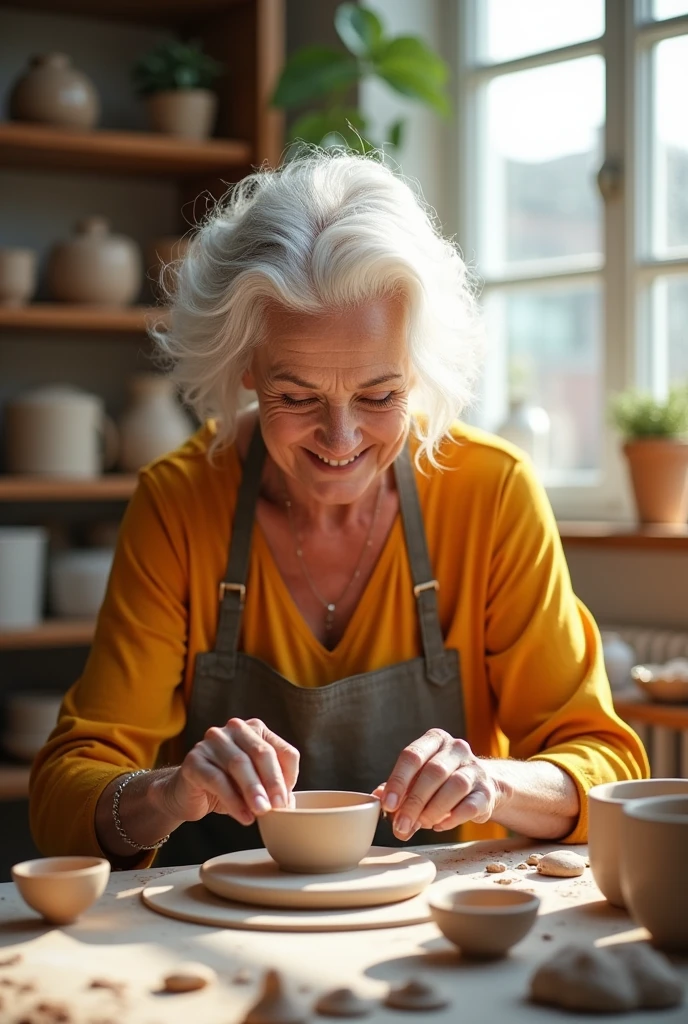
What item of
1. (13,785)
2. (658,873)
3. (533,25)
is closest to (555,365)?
(533,25)

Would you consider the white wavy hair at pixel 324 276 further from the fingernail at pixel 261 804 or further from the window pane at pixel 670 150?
the window pane at pixel 670 150

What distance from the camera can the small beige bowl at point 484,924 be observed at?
1.02 metres

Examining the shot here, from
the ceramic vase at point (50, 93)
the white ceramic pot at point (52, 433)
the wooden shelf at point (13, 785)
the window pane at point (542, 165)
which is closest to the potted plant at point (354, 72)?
the window pane at point (542, 165)

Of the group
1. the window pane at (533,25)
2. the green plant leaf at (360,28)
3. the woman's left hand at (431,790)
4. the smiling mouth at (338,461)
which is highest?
the window pane at (533,25)

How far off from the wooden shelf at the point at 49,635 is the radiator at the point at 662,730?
1.27 meters

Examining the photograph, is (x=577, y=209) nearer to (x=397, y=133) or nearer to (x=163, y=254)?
(x=397, y=133)

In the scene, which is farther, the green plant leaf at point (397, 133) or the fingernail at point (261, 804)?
the green plant leaf at point (397, 133)

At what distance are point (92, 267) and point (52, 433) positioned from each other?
430 mm

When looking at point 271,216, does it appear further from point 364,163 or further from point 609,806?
point 609,806

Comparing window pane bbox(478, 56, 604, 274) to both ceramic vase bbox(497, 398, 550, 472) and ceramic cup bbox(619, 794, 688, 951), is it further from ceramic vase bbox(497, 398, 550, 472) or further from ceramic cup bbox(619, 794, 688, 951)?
ceramic cup bbox(619, 794, 688, 951)

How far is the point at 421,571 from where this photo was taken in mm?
1883

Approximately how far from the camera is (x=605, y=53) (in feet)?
10.9

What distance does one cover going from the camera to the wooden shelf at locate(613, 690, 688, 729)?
262cm

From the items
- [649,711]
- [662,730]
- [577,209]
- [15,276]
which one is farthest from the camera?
[577,209]
